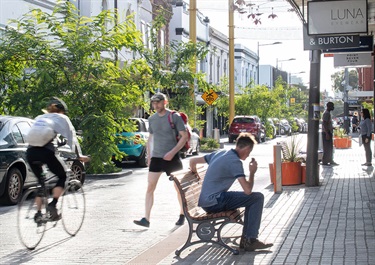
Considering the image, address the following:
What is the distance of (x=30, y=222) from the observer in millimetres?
9133

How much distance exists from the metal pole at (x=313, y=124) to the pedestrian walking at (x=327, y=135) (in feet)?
18.8

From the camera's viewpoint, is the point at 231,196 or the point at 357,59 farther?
the point at 357,59

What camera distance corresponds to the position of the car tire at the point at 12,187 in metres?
13.4

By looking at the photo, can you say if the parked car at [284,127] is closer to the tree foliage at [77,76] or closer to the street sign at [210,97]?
the street sign at [210,97]

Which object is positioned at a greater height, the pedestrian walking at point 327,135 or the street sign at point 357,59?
the street sign at point 357,59

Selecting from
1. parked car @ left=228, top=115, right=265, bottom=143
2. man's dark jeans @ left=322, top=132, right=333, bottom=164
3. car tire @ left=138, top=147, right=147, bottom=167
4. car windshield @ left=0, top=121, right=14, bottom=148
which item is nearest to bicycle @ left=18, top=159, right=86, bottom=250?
car windshield @ left=0, top=121, right=14, bottom=148

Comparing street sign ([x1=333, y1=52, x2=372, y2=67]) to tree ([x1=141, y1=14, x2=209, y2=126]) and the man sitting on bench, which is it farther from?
the man sitting on bench

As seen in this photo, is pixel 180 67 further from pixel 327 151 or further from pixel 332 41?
pixel 332 41

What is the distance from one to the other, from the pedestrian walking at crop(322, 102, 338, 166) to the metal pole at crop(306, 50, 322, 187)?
18.8ft

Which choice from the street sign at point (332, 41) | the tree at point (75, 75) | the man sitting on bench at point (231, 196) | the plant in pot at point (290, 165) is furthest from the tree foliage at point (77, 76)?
the man sitting on bench at point (231, 196)

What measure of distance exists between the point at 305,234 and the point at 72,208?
9.72ft

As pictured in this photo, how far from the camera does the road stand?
8.55m

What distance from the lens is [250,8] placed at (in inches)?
416

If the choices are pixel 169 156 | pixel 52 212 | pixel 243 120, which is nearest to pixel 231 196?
pixel 169 156
